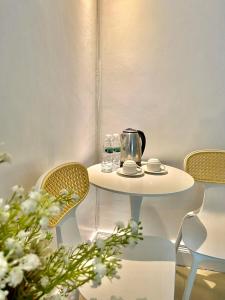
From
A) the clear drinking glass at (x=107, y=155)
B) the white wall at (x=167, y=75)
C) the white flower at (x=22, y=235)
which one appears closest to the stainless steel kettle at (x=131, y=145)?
the clear drinking glass at (x=107, y=155)

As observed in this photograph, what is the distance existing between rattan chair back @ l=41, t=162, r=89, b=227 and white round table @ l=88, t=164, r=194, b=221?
125 mm

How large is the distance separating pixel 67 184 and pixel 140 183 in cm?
41

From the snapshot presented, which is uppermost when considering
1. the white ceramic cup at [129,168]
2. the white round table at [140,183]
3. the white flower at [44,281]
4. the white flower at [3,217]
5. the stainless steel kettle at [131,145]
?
the white flower at [3,217]

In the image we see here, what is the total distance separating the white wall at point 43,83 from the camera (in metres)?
0.97

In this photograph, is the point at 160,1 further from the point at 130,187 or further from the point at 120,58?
the point at 130,187

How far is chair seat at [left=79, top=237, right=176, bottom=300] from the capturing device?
40.2 inches

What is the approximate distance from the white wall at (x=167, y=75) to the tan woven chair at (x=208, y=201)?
0.13 m

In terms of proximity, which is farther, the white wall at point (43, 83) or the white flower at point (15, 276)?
the white wall at point (43, 83)

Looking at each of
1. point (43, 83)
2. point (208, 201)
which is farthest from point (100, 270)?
point (208, 201)

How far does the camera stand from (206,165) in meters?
1.71

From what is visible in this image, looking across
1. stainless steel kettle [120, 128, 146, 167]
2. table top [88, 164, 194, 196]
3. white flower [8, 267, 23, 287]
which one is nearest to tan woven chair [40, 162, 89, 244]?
table top [88, 164, 194, 196]

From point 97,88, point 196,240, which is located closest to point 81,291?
point 196,240

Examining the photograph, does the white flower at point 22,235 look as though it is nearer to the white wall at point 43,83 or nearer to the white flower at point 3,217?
the white flower at point 3,217

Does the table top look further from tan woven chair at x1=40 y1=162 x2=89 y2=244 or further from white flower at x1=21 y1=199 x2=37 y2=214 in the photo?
white flower at x1=21 y1=199 x2=37 y2=214
